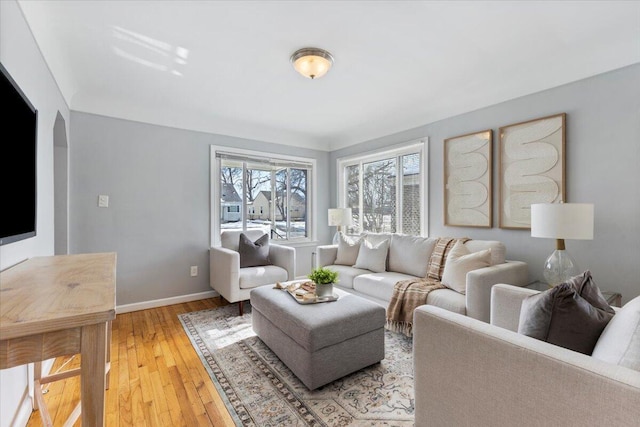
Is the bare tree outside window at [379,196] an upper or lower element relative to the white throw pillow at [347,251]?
upper

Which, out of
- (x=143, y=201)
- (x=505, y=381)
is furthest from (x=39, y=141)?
(x=505, y=381)

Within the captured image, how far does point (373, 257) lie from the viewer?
3.39m

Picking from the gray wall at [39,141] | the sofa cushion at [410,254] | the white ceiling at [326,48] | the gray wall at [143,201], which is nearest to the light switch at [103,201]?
the gray wall at [143,201]

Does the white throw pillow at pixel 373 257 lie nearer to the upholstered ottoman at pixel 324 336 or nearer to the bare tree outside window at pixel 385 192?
the bare tree outside window at pixel 385 192

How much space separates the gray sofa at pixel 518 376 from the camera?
31.3 inches

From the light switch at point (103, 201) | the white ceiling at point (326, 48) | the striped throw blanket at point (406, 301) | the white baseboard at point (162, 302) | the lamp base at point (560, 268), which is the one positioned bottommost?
the white baseboard at point (162, 302)

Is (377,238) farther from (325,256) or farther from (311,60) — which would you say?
(311,60)

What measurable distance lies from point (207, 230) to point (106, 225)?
3.54ft

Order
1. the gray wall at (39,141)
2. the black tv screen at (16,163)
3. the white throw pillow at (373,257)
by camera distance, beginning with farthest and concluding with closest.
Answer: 1. the white throw pillow at (373,257)
2. the gray wall at (39,141)
3. the black tv screen at (16,163)

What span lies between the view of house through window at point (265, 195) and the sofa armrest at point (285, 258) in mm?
733

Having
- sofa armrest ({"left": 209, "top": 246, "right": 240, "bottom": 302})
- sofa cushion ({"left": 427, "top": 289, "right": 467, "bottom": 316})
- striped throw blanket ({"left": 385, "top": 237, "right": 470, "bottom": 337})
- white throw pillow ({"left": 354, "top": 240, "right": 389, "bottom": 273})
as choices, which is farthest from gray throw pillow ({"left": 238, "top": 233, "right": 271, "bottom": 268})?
sofa cushion ({"left": 427, "top": 289, "right": 467, "bottom": 316})

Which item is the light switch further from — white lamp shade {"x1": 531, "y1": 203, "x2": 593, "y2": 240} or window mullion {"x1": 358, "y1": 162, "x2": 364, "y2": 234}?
white lamp shade {"x1": 531, "y1": 203, "x2": 593, "y2": 240}

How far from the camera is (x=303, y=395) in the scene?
1.79 meters

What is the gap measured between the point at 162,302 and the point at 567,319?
3.78m
